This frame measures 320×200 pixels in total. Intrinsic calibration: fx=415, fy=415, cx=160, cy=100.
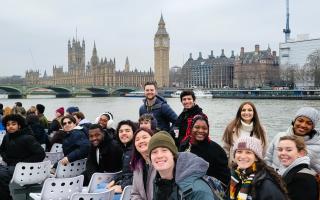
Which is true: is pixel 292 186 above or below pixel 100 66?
below

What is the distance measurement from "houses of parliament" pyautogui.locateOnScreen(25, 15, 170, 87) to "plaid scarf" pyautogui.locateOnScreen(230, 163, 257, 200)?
237 ft

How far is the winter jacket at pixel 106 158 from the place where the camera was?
335 centimetres

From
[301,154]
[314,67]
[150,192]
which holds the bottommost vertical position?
[150,192]

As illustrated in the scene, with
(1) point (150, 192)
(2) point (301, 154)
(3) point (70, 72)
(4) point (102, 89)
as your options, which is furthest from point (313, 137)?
(3) point (70, 72)

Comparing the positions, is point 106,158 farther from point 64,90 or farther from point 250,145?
point 64,90

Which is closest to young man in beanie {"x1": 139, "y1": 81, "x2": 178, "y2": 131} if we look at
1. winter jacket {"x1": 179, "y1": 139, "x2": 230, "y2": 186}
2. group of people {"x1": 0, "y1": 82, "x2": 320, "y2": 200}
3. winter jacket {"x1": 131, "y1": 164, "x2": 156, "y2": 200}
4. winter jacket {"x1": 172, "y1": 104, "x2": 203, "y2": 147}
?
group of people {"x1": 0, "y1": 82, "x2": 320, "y2": 200}

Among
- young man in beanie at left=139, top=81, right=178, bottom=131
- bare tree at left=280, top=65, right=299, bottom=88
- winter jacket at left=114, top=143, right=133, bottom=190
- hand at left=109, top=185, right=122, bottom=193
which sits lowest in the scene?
hand at left=109, top=185, right=122, bottom=193

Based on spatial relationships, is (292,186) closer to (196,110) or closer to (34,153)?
(196,110)

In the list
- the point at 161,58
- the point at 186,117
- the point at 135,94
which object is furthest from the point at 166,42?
the point at 186,117

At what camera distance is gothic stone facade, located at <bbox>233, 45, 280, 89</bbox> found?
6831 centimetres

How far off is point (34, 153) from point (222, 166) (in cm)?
179

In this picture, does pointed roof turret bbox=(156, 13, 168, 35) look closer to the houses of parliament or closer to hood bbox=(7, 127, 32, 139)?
→ the houses of parliament

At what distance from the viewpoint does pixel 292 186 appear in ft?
6.86

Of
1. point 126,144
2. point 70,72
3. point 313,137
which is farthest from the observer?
point 70,72
